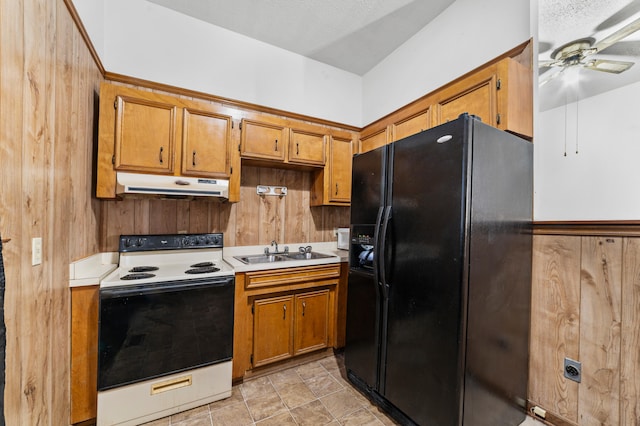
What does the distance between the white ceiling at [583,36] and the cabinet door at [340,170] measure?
5.60ft

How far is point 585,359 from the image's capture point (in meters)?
1.51

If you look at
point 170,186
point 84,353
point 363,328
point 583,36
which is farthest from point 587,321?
point 84,353

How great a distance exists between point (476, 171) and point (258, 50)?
245 centimetres

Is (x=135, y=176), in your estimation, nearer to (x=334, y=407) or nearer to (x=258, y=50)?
(x=258, y=50)

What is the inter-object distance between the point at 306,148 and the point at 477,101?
153 cm

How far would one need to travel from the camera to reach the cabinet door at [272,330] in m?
2.17

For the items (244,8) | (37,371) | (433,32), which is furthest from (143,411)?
(433,32)

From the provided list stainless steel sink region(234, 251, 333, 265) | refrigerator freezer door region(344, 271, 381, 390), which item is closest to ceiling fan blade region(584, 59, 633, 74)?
refrigerator freezer door region(344, 271, 381, 390)

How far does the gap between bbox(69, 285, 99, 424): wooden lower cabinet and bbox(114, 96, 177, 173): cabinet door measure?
920 mm

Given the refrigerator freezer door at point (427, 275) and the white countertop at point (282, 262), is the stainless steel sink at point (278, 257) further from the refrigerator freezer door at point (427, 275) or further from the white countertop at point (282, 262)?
the refrigerator freezer door at point (427, 275)

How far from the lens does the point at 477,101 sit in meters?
1.83

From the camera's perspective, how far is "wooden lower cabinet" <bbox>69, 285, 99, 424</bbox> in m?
1.60

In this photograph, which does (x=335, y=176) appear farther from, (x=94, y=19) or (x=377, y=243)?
(x=94, y=19)

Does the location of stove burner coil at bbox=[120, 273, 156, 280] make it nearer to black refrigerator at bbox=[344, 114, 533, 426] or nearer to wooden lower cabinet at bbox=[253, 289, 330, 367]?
wooden lower cabinet at bbox=[253, 289, 330, 367]
